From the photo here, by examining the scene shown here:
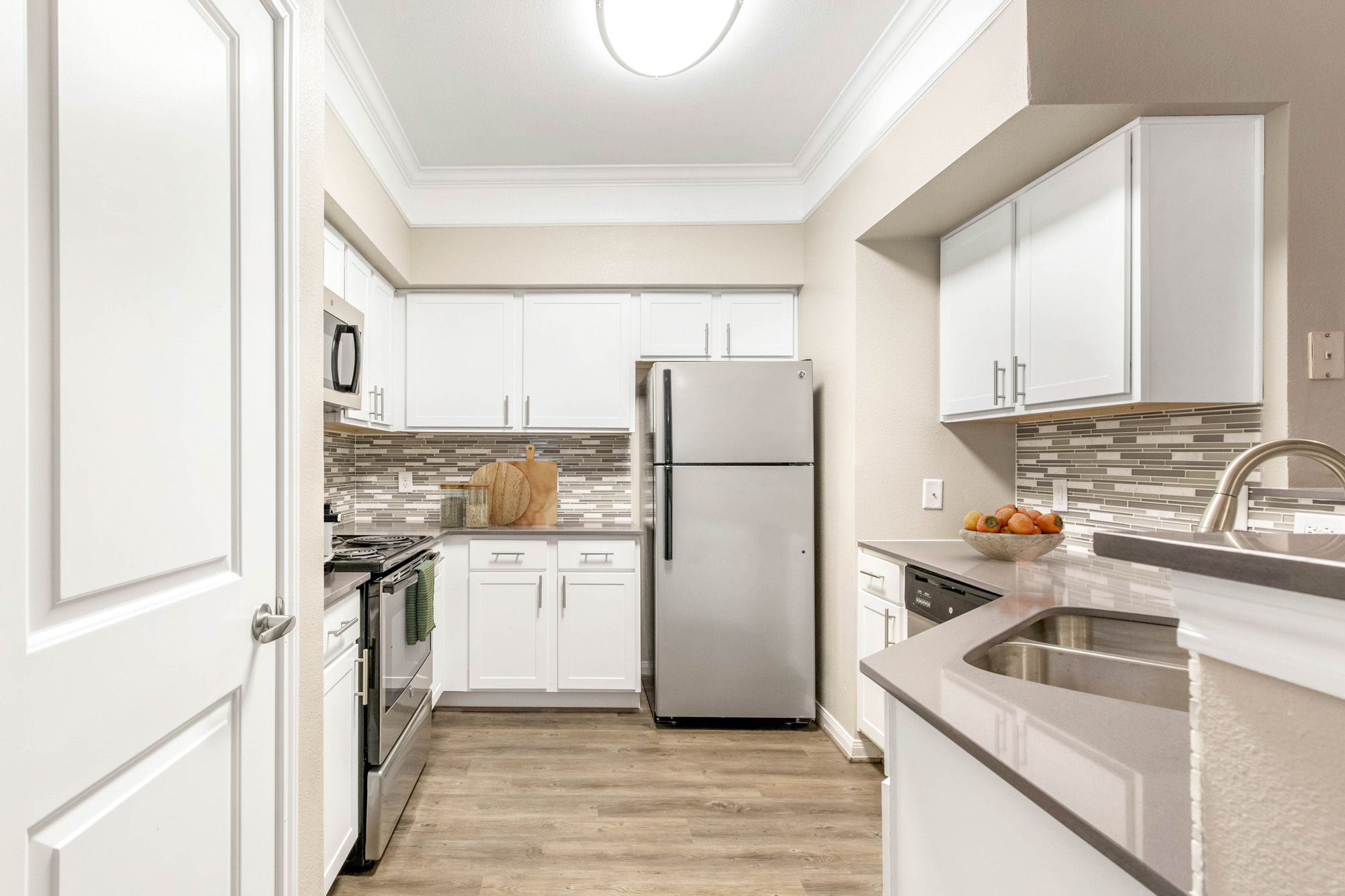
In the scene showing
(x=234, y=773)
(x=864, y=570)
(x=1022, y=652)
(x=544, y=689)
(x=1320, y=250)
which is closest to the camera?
(x=234, y=773)

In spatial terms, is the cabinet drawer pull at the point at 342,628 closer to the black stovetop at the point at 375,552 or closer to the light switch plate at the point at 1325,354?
the black stovetop at the point at 375,552

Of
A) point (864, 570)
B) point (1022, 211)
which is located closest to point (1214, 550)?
point (1022, 211)

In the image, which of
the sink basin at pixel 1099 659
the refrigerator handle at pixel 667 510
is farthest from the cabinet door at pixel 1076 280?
the refrigerator handle at pixel 667 510

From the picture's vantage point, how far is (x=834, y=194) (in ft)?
9.78

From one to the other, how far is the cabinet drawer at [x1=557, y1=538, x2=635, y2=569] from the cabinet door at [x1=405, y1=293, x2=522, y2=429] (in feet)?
2.36

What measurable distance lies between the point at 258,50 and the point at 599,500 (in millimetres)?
2852

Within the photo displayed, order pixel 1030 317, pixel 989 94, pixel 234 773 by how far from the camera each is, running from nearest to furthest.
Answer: pixel 234 773
pixel 989 94
pixel 1030 317

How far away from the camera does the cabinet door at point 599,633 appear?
321 cm

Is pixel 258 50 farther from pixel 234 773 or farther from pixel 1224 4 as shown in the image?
pixel 1224 4

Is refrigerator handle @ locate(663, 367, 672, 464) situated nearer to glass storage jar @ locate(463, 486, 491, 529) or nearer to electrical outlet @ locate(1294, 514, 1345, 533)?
glass storage jar @ locate(463, 486, 491, 529)

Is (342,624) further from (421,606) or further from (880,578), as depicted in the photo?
(880,578)

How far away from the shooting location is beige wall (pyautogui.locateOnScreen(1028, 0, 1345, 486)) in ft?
5.44

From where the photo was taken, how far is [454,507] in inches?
135

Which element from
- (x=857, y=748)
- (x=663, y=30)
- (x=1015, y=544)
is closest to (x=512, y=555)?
(x=857, y=748)
